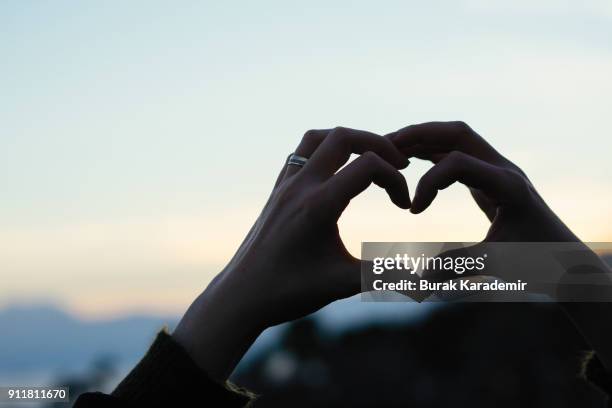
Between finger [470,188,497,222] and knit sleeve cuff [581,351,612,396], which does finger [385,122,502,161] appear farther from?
knit sleeve cuff [581,351,612,396]

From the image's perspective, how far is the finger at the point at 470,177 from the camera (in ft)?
11.4

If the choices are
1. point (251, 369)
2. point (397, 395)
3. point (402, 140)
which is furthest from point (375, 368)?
point (402, 140)

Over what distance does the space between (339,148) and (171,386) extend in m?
1.27

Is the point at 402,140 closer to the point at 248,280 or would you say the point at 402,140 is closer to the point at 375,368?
the point at 248,280

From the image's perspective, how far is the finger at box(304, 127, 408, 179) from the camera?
3672 mm

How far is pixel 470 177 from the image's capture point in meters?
3.49

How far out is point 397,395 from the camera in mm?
72312

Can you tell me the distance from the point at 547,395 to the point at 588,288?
66377 millimetres

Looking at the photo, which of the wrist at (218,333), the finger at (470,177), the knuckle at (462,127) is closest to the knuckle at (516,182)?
the finger at (470,177)

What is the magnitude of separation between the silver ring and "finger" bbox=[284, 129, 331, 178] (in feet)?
0.05

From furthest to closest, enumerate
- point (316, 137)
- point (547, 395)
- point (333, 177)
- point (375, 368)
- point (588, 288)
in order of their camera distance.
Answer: point (375, 368)
point (547, 395)
point (316, 137)
point (588, 288)
point (333, 177)

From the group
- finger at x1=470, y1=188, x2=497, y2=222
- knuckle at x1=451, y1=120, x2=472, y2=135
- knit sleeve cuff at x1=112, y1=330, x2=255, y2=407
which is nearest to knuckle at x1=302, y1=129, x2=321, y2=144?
knuckle at x1=451, y1=120, x2=472, y2=135

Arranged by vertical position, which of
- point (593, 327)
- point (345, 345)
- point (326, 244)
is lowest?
point (593, 327)

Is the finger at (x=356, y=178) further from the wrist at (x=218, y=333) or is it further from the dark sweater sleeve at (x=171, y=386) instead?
the dark sweater sleeve at (x=171, y=386)
